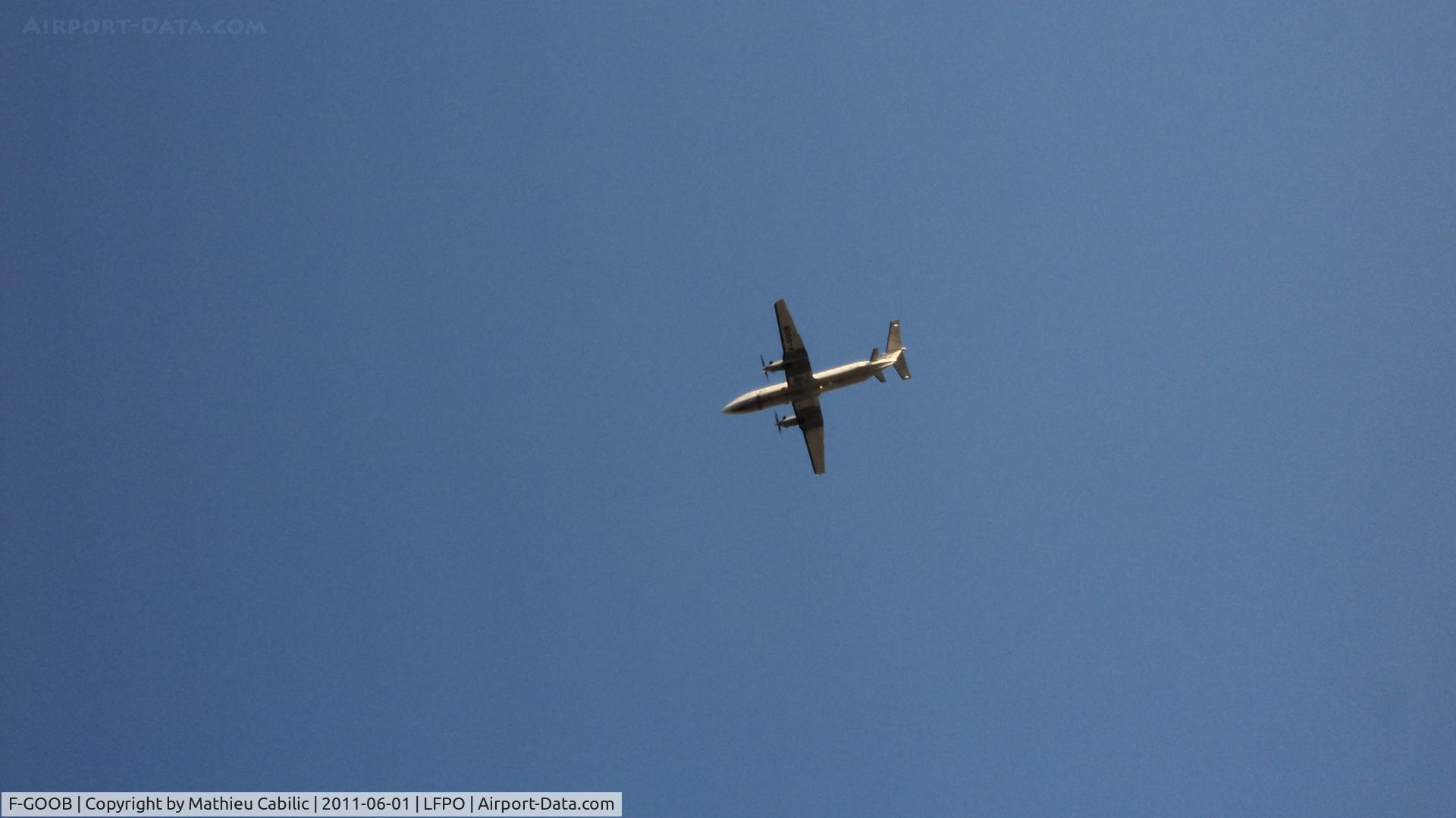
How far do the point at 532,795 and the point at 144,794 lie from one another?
103ft

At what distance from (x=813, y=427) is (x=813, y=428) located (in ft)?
0.22

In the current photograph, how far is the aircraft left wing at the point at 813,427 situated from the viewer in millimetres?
92125

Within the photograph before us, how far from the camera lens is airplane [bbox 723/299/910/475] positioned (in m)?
89.7

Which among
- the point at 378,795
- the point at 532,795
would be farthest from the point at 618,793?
the point at 378,795

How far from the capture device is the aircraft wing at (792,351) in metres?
89.6

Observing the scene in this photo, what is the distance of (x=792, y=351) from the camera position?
8969 centimetres

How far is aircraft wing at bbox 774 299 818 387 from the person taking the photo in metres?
89.6

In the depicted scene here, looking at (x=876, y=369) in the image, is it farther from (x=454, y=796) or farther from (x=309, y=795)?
(x=309, y=795)

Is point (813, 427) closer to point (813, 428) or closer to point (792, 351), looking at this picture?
point (813, 428)

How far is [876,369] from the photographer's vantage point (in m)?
89.9

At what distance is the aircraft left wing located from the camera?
92125mm

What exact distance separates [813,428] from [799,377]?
552cm

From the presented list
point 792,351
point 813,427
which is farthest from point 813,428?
point 792,351

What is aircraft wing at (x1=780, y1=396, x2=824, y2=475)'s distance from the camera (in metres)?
92.1
